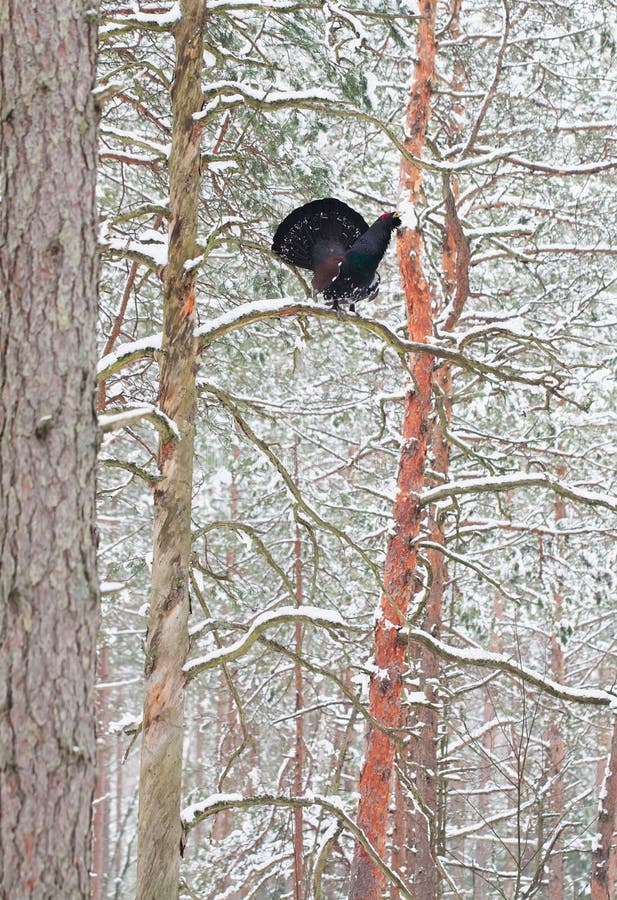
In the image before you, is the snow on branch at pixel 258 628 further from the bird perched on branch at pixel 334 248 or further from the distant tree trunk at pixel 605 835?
the distant tree trunk at pixel 605 835

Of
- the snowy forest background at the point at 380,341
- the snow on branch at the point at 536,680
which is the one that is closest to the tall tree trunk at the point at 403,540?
the snowy forest background at the point at 380,341

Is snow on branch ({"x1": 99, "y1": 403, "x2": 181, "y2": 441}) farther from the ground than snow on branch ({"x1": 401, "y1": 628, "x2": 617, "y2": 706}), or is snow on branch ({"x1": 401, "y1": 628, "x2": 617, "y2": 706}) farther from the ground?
snow on branch ({"x1": 99, "y1": 403, "x2": 181, "y2": 441})

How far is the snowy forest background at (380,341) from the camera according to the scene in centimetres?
440

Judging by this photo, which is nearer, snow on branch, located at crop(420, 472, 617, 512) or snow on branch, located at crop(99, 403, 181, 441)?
snow on branch, located at crop(99, 403, 181, 441)

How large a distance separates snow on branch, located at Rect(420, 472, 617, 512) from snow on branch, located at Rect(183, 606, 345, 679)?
1.60 m

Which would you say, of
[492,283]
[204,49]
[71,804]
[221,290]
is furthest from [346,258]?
[492,283]

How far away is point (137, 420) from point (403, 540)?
4361mm

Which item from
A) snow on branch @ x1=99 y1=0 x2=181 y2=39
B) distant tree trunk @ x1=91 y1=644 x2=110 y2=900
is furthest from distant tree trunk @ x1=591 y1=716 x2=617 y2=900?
distant tree trunk @ x1=91 y1=644 x2=110 y2=900

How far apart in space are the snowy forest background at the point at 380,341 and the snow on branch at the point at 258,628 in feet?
0.06

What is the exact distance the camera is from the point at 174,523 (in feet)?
12.9

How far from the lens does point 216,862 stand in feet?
33.3

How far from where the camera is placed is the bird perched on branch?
4844 millimetres

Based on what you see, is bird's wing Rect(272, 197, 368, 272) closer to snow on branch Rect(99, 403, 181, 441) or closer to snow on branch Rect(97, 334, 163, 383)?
snow on branch Rect(97, 334, 163, 383)

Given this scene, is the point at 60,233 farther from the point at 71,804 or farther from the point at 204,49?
the point at 204,49
